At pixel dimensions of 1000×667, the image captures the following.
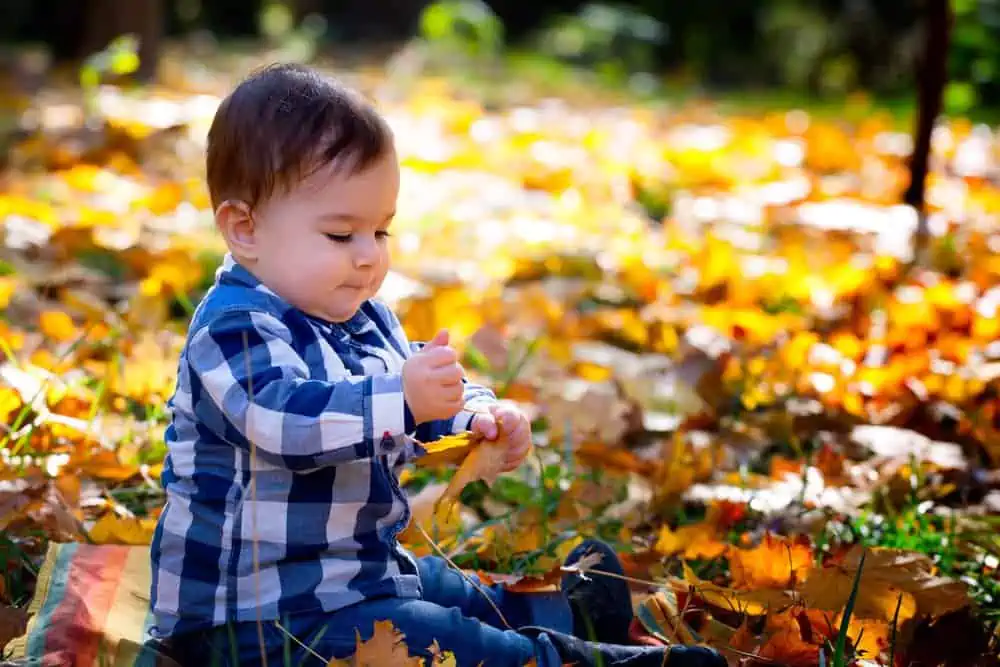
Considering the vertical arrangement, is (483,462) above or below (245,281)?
below

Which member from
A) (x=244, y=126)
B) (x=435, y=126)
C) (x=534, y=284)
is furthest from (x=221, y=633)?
(x=435, y=126)

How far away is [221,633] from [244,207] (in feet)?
1.82

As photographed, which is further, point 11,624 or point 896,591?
point 896,591

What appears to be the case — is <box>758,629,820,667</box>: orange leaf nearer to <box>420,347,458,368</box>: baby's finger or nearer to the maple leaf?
the maple leaf

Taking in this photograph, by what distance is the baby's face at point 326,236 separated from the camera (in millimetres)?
1626

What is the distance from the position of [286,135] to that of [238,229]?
0.50 ft

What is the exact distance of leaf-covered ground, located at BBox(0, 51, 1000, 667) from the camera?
191 centimetres

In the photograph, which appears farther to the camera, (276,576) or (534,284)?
(534,284)

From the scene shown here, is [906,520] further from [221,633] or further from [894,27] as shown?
[894,27]

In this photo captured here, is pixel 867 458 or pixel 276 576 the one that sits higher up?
pixel 276 576

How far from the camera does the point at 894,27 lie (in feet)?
31.6

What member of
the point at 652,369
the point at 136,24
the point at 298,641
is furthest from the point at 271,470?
the point at 136,24

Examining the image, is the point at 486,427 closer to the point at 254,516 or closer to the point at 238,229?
the point at 254,516

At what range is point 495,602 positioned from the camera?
6.05 feet
